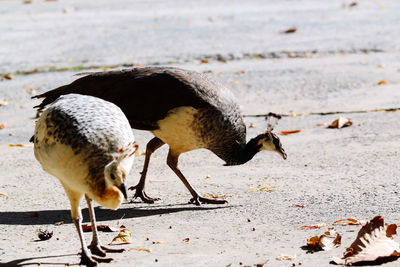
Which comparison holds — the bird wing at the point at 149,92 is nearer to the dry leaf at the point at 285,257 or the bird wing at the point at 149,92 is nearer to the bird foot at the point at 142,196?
the bird foot at the point at 142,196

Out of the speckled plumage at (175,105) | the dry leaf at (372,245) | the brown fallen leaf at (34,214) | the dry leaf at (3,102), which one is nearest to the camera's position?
the dry leaf at (372,245)

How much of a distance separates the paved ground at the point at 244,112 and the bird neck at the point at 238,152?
0.27m

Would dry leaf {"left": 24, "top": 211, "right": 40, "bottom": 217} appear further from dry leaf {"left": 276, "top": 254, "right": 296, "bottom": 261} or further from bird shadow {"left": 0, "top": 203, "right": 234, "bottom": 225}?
dry leaf {"left": 276, "top": 254, "right": 296, "bottom": 261}

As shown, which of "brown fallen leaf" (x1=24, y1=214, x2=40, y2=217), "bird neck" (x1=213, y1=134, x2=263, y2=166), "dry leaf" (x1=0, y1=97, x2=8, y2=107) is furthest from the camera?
"dry leaf" (x1=0, y1=97, x2=8, y2=107)

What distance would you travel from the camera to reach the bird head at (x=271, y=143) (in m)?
5.89

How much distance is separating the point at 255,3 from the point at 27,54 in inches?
257

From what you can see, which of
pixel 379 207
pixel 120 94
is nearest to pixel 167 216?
pixel 120 94

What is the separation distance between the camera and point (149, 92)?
5.69m

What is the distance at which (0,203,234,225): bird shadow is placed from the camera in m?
5.23

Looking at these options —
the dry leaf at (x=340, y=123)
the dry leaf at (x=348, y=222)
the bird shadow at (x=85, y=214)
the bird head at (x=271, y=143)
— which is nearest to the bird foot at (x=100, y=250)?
the bird shadow at (x=85, y=214)

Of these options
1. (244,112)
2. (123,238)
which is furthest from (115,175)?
(244,112)

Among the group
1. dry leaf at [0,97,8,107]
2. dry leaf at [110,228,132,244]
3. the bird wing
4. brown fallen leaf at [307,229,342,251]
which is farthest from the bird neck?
dry leaf at [0,97,8,107]

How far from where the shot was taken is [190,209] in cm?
553

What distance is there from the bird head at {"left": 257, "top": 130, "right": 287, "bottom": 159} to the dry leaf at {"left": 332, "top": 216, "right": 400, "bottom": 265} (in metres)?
1.50
